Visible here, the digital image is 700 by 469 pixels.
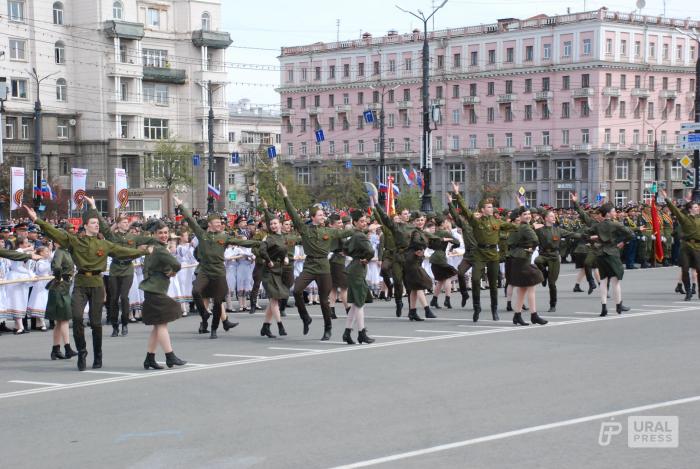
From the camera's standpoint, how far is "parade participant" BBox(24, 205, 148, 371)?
43.9 ft

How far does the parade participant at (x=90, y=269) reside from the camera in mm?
13375

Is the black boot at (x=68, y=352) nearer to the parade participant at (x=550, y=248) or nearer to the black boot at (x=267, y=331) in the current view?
the black boot at (x=267, y=331)

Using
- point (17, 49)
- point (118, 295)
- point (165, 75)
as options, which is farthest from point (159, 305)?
point (165, 75)

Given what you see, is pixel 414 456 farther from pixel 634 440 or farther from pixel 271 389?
pixel 271 389

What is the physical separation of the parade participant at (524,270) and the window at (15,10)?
5860cm

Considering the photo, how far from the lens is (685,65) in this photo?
91000 millimetres

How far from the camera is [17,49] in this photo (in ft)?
228

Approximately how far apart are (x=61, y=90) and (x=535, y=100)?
127ft

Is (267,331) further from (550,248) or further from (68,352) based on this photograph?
(550,248)

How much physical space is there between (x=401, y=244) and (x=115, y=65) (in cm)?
5787

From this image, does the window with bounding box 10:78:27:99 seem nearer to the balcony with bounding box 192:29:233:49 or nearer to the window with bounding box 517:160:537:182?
the balcony with bounding box 192:29:233:49

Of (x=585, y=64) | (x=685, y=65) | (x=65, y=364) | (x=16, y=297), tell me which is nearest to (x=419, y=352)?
(x=65, y=364)

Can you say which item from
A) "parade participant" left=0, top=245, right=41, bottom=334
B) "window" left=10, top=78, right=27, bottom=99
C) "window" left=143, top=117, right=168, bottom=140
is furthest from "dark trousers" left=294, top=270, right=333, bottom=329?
"window" left=143, top=117, right=168, bottom=140

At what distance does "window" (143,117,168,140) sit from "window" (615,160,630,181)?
121 feet
